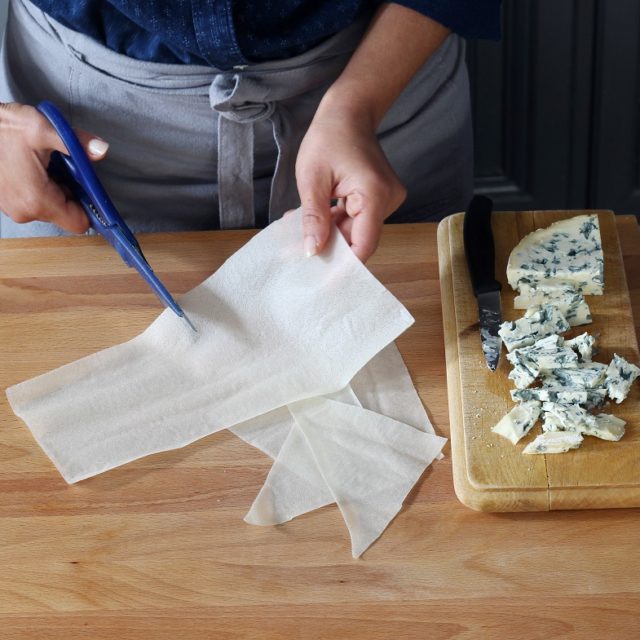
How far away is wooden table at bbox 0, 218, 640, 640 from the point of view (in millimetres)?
742

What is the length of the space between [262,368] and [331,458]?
129 millimetres

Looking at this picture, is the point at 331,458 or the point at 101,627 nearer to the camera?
the point at 101,627

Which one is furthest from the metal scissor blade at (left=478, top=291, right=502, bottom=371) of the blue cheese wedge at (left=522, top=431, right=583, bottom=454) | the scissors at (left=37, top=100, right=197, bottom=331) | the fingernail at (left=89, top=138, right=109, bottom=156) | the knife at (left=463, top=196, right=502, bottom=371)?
the fingernail at (left=89, top=138, right=109, bottom=156)

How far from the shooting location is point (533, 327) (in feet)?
3.04

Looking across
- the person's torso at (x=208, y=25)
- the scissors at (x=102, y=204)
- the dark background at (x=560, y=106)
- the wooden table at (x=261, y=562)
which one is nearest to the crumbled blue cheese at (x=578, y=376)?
the wooden table at (x=261, y=562)

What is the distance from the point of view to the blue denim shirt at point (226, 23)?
102 centimetres

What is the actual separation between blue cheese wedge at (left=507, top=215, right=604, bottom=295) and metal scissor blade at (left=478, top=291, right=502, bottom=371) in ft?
0.12

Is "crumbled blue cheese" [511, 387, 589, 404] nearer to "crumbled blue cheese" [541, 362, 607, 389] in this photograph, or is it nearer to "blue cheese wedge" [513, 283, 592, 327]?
"crumbled blue cheese" [541, 362, 607, 389]

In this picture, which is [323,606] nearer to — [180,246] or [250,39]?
[180,246]

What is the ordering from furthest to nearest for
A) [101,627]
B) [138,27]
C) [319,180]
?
1. [138,27]
2. [319,180]
3. [101,627]

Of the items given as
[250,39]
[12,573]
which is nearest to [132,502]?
[12,573]

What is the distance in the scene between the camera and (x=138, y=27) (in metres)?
1.09

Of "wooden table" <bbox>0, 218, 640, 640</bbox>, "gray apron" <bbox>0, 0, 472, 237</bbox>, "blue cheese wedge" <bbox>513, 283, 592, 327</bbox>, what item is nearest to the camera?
"wooden table" <bbox>0, 218, 640, 640</bbox>

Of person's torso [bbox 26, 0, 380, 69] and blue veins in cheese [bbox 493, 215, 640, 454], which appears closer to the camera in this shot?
blue veins in cheese [bbox 493, 215, 640, 454]
